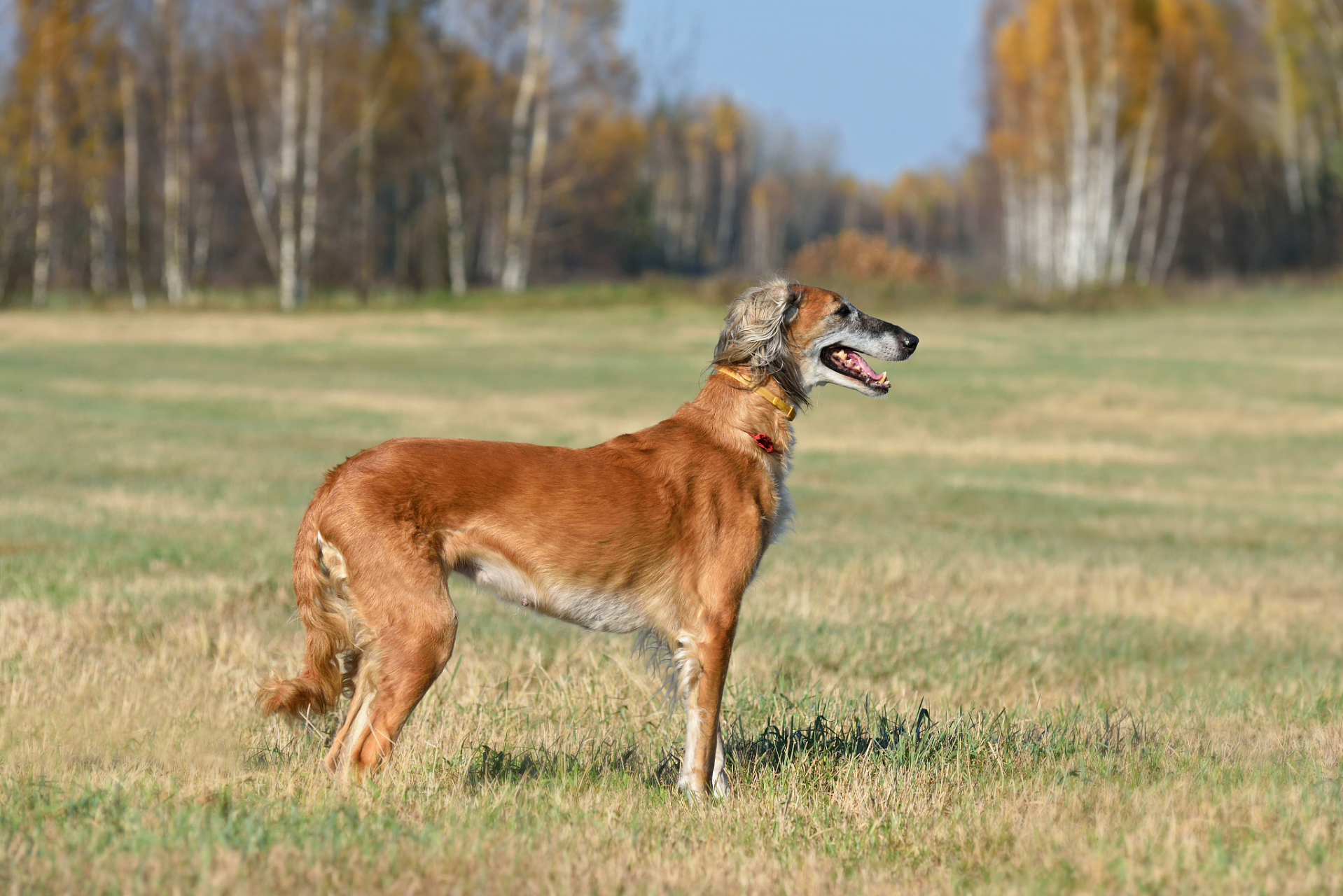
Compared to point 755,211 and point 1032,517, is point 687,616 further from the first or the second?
point 755,211

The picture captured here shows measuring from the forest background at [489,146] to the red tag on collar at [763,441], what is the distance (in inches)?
1676

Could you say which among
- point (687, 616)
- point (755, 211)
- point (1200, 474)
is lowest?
point (1200, 474)

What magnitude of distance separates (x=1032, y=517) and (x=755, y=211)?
103 meters

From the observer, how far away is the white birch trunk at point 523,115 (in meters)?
49.5

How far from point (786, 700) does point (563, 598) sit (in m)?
1.85

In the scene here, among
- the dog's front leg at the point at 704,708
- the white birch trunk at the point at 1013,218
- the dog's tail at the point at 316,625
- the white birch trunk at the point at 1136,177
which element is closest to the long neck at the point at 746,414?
the dog's front leg at the point at 704,708

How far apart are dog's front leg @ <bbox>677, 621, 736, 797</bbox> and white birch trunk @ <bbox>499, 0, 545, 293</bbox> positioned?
4620cm

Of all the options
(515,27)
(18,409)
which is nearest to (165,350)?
(18,409)

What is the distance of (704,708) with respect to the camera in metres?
4.93

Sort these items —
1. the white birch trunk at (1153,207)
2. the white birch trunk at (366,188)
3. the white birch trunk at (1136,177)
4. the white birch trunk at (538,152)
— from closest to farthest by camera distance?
the white birch trunk at (366,188), the white birch trunk at (538,152), the white birch trunk at (1136,177), the white birch trunk at (1153,207)

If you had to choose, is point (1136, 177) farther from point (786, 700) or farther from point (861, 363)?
point (861, 363)

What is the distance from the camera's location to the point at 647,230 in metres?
81.9

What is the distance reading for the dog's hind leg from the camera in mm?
4590

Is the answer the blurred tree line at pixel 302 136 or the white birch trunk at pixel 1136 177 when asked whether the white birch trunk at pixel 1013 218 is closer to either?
the white birch trunk at pixel 1136 177
